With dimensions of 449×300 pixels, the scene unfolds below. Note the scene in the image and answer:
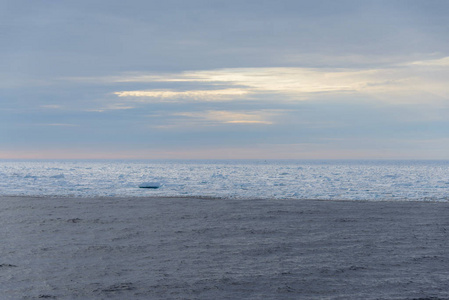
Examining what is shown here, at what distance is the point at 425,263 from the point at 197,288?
5507 mm

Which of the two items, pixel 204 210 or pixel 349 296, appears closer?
pixel 349 296

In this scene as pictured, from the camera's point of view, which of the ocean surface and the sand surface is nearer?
the sand surface

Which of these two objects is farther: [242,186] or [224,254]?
[242,186]

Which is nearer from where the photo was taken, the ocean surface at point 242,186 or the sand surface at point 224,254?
the sand surface at point 224,254

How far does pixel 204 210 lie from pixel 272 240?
7.85m

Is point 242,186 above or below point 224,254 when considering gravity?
below

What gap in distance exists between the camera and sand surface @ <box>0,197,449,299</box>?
8.14 m

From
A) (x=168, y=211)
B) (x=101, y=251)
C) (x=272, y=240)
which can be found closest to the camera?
(x=101, y=251)

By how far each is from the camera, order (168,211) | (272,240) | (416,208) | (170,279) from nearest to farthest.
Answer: (170,279) < (272,240) < (168,211) < (416,208)

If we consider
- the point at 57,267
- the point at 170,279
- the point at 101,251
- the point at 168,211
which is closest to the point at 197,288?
the point at 170,279

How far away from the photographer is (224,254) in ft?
36.2

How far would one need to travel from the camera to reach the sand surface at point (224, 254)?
26.7ft

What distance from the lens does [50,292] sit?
787 centimetres

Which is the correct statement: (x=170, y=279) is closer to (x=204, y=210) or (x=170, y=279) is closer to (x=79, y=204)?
(x=204, y=210)
